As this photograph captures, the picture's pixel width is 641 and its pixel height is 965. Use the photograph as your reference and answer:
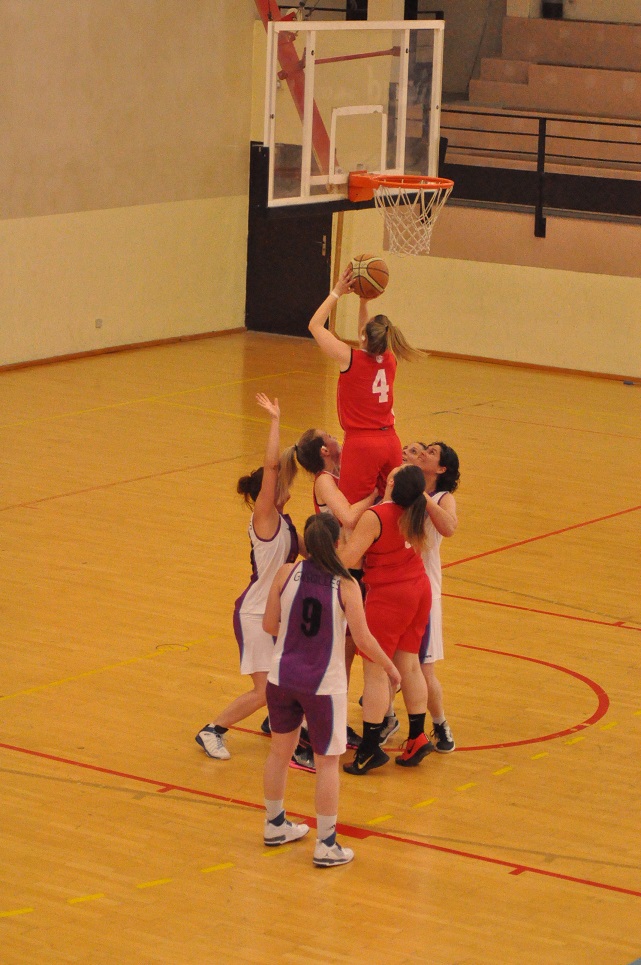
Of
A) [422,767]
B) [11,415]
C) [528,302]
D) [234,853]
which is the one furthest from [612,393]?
[234,853]

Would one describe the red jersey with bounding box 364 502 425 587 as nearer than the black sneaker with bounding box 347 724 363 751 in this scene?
Yes

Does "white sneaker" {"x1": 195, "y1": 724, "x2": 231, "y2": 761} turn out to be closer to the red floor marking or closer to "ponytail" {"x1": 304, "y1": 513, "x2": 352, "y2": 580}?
the red floor marking

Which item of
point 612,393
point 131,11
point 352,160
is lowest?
point 612,393

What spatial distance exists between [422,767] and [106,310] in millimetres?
12581

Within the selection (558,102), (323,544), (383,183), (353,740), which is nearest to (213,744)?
(353,740)

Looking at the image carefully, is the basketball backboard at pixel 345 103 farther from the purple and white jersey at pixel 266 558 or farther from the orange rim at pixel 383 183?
the purple and white jersey at pixel 266 558

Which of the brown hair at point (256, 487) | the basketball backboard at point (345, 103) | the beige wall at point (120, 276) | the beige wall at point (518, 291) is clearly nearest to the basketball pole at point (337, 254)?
the beige wall at point (518, 291)

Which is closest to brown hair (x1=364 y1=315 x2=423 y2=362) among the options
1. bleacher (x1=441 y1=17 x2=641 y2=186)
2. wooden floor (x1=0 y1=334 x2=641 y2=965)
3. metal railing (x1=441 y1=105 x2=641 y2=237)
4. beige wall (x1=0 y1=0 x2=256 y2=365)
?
wooden floor (x1=0 y1=334 x2=641 y2=965)

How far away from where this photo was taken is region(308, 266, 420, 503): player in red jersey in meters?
8.04

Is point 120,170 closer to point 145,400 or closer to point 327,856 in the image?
point 145,400

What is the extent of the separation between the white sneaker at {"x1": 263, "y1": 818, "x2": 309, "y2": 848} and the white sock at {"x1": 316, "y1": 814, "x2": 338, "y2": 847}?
9.4 inches

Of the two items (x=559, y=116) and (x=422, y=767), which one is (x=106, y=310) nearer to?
(x=559, y=116)

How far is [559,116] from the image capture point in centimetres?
2078

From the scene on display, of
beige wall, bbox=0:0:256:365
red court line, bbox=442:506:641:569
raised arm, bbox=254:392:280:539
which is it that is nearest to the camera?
raised arm, bbox=254:392:280:539
